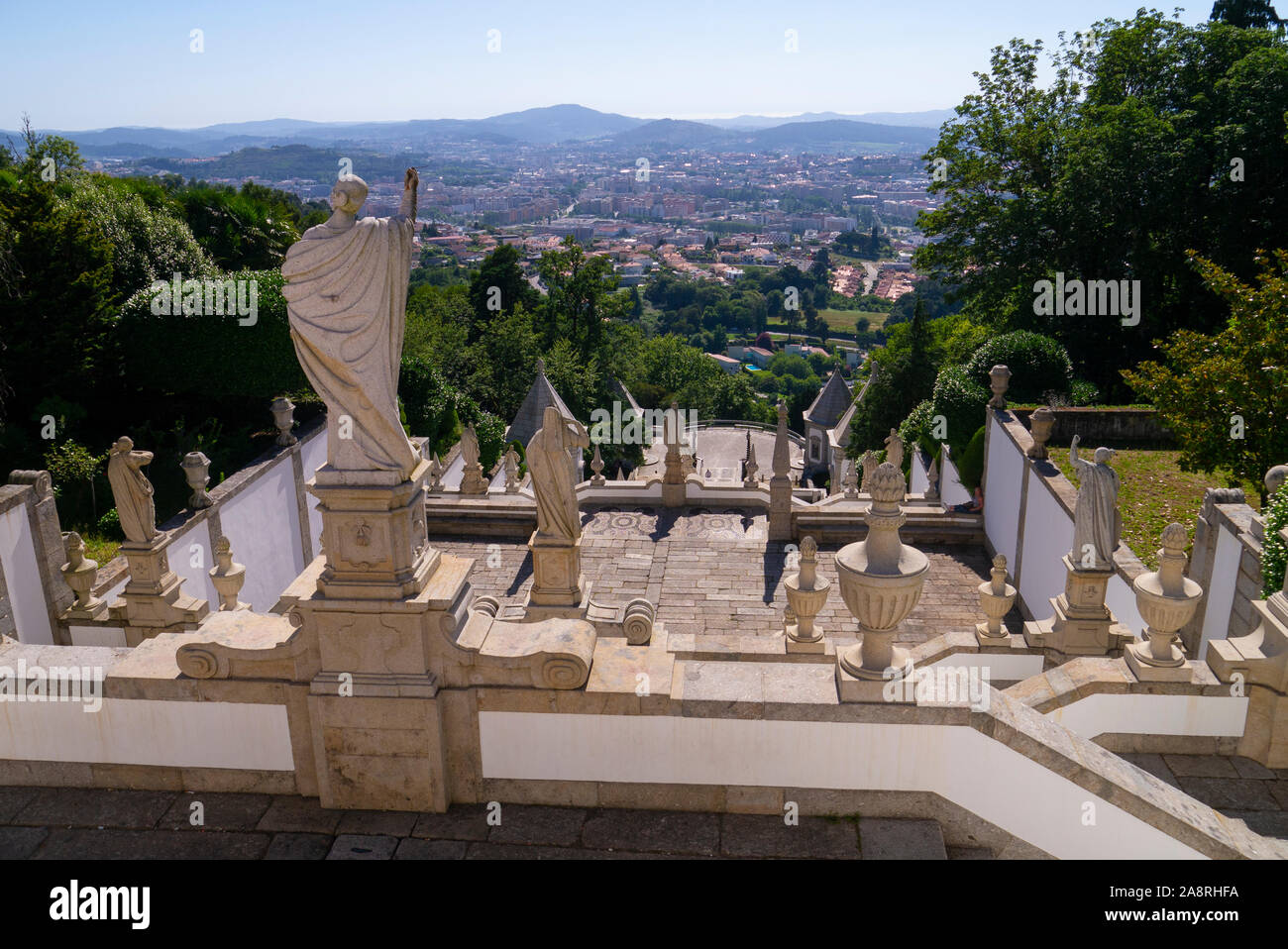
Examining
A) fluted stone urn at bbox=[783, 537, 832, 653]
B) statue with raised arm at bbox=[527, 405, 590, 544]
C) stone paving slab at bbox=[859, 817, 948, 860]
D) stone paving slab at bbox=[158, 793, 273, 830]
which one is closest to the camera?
stone paving slab at bbox=[859, 817, 948, 860]

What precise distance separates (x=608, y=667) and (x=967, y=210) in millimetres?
29148

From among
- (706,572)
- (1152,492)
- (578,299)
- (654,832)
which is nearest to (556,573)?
(706,572)

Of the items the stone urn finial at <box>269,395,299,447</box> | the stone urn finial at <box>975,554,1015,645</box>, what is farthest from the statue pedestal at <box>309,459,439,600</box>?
the stone urn finial at <box>269,395,299,447</box>

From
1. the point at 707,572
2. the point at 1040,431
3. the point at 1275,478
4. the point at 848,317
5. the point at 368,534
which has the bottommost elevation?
the point at 848,317

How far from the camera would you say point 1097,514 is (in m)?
10.6

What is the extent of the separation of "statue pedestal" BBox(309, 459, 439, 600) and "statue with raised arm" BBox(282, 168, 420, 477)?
0.11 meters

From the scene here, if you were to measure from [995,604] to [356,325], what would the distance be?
8.19m

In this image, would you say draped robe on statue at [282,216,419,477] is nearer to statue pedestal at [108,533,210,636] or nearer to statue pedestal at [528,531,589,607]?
statue pedestal at [528,531,589,607]

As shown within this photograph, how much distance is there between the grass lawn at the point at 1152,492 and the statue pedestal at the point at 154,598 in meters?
13.4

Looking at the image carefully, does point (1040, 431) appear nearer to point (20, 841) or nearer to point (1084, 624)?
point (1084, 624)

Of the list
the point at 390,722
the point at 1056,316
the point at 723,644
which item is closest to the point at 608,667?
the point at 390,722

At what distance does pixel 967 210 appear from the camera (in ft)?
104

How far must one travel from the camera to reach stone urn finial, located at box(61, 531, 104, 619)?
12.1m
